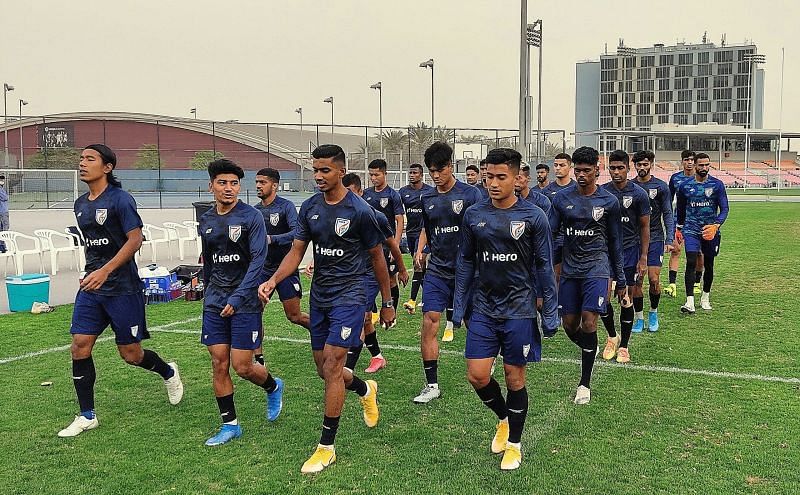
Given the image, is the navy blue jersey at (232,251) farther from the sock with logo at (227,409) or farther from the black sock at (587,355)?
the black sock at (587,355)

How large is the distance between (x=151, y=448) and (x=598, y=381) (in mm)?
4090

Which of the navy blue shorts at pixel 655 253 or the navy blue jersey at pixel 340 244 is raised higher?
the navy blue jersey at pixel 340 244

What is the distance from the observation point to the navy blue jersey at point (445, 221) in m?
7.03

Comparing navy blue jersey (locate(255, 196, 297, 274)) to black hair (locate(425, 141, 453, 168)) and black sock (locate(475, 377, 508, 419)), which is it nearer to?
black hair (locate(425, 141, 453, 168))

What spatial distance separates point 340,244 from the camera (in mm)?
5414

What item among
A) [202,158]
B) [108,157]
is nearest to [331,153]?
[108,157]

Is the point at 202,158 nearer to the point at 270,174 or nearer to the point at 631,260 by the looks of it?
the point at 270,174

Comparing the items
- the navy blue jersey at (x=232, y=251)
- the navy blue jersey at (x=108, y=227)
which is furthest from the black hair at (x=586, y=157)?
the navy blue jersey at (x=108, y=227)

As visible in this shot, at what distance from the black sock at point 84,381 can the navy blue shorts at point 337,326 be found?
6.34 feet

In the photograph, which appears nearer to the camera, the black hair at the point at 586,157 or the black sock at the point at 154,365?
the black sock at the point at 154,365

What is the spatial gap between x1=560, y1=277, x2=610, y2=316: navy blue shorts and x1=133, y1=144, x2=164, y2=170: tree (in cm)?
3080

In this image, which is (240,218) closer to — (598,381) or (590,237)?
(590,237)

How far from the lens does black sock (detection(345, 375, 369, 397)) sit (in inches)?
226

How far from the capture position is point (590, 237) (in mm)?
6629
